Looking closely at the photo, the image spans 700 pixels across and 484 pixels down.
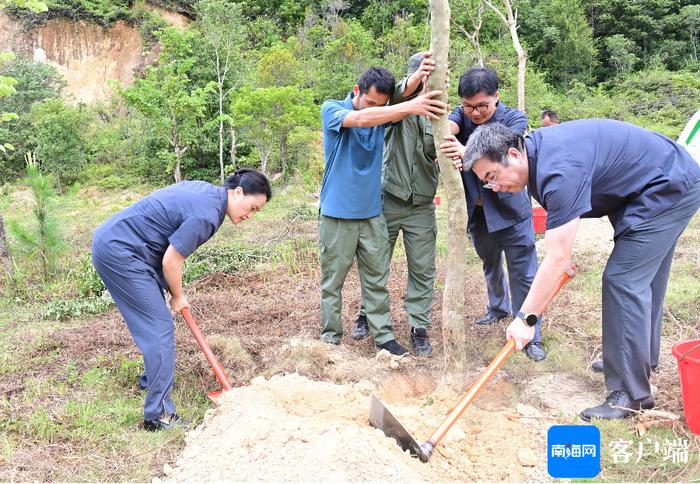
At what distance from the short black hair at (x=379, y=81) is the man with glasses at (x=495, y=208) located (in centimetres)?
43

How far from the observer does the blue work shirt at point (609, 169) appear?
2467 millimetres

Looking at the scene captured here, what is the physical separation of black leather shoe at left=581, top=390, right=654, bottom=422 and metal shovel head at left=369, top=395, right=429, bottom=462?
980 mm

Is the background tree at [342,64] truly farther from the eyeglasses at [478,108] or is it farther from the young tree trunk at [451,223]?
the young tree trunk at [451,223]

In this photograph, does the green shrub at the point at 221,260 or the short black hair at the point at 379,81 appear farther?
the green shrub at the point at 221,260

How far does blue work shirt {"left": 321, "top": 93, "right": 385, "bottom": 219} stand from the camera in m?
3.56

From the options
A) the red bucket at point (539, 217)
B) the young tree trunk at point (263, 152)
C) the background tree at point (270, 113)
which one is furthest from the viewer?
the young tree trunk at point (263, 152)

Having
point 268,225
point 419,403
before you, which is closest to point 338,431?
point 419,403

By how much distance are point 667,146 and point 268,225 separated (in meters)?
6.29

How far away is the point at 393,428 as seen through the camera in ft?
8.18

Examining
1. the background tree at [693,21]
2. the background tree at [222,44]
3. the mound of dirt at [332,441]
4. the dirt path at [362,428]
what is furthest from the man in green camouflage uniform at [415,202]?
the background tree at [693,21]

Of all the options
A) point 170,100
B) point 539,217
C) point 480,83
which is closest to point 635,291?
point 480,83

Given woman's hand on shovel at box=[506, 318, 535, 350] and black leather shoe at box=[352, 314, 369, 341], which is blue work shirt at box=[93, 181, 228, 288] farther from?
woman's hand on shovel at box=[506, 318, 535, 350]

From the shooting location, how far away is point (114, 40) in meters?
20.2

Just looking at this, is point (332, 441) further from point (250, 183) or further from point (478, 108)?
point (478, 108)
